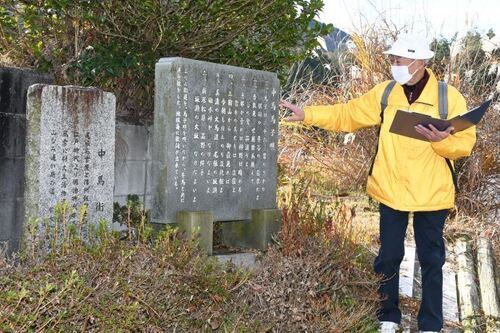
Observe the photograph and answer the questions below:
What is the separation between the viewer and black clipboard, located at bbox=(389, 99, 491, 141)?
4.43 meters

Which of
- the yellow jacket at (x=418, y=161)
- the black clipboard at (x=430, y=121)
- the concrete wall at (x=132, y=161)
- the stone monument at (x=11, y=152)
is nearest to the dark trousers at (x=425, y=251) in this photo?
the yellow jacket at (x=418, y=161)

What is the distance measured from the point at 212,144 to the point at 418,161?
1.60 m

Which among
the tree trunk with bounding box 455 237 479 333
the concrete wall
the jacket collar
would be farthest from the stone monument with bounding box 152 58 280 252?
the tree trunk with bounding box 455 237 479 333

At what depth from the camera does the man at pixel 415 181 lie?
4762 mm

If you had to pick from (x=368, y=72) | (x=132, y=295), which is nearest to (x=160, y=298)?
(x=132, y=295)

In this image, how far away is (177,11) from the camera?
5.97 meters

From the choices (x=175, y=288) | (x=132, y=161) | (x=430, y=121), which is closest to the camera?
(x=175, y=288)

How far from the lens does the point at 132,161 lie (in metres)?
6.44

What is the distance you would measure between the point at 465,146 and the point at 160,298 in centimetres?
221

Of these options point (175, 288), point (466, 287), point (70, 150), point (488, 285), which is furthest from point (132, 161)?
point (488, 285)

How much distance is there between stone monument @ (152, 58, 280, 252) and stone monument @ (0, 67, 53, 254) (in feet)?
4.06

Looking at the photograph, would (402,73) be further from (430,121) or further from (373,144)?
(373,144)

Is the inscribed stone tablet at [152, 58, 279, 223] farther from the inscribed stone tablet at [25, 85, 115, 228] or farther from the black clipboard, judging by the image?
the black clipboard

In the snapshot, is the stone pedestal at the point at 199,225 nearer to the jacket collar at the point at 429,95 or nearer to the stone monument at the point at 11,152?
the stone monument at the point at 11,152
